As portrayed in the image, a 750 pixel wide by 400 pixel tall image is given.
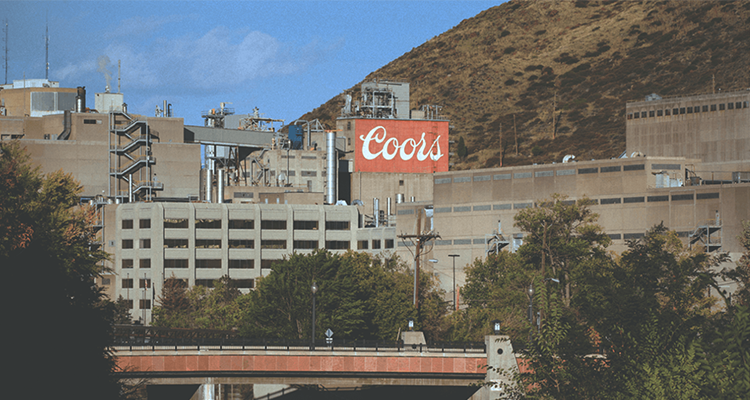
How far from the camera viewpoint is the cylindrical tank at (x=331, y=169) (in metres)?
174

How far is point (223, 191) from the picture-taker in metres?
170

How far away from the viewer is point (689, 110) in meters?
165

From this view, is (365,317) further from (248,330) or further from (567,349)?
(567,349)

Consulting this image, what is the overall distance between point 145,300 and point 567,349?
363 feet

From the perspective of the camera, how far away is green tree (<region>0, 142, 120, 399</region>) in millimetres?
52344

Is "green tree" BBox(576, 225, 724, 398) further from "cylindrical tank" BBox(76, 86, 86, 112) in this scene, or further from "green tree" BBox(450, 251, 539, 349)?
"cylindrical tank" BBox(76, 86, 86, 112)

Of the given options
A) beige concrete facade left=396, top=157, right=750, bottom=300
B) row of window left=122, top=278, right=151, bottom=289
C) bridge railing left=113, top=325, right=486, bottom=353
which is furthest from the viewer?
row of window left=122, top=278, right=151, bottom=289

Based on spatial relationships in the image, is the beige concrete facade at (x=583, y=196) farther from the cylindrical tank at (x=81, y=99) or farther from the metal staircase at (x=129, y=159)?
the cylindrical tank at (x=81, y=99)

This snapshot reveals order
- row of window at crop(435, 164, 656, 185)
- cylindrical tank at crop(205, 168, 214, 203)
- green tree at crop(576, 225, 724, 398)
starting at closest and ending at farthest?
green tree at crop(576, 225, 724, 398), row of window at crop(435, 164, 656, 185), cylindrical tank at crop(205, 168, 214, 203)

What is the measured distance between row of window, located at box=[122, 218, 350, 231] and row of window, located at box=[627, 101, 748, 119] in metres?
48.4

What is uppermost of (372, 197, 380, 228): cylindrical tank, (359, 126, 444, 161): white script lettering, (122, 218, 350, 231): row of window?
(359, 126, 444, 161): white script lettering

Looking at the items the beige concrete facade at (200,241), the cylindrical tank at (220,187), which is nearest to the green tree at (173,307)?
the beige concrete facade at (200,241)

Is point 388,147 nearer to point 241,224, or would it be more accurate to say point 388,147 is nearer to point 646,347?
point 241,224

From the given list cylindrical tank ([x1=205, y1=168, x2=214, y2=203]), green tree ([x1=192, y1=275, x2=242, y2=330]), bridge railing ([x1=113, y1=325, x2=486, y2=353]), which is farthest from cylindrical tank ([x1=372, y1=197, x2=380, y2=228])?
bridge railing ([x1=113, y1=325, x2=486, y2=353])
